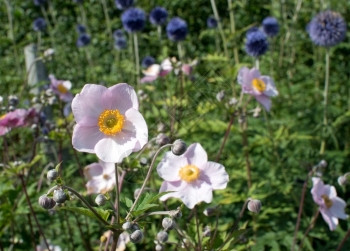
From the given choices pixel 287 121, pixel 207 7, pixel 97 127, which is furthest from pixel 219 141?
pixel 207 7

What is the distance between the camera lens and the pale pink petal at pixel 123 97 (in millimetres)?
1476

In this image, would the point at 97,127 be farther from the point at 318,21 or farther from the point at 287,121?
the point at 318,21

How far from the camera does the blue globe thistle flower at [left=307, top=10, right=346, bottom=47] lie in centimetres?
371

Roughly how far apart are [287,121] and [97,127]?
199 cm

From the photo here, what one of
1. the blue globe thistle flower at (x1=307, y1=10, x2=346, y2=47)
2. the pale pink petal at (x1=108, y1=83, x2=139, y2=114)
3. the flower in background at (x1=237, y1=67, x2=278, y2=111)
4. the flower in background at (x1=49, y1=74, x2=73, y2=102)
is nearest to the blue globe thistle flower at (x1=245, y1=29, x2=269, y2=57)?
the blue globe thistle flower at (x1=307, y1=10, x2=346, y2=47)

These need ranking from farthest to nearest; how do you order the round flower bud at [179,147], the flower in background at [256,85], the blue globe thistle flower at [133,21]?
the blue globe thistle flower at [133,21] < the flower in background at [256,85] < the round flower bud at [179,147]

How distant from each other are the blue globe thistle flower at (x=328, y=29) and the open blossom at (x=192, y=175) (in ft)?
7.37

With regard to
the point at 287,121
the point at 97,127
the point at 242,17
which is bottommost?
the point at 242,17

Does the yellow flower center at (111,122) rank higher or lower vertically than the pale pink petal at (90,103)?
lower

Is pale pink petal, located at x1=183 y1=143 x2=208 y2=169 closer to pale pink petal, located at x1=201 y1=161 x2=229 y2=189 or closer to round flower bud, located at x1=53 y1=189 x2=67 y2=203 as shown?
pale pink petal, located at x1=201 y1=161 x2=229 y2=189

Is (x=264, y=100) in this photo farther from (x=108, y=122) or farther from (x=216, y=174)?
(x=108, y=122)

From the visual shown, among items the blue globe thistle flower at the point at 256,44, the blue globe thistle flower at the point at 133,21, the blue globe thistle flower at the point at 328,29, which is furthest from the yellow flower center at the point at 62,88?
the blue globe thistle flower at the point at 328,29

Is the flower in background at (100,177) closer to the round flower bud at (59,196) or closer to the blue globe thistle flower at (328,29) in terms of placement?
the round flower bud at (59,196)

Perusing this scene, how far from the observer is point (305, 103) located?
4.16 metres
